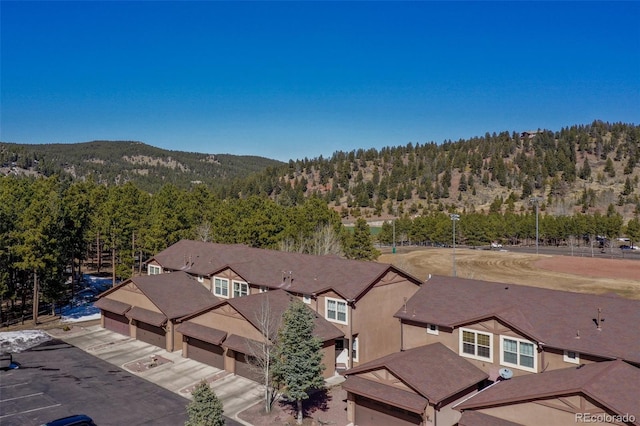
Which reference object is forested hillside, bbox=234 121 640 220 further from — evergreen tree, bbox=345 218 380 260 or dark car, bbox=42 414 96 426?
dark car, bbox=42 414 96 426

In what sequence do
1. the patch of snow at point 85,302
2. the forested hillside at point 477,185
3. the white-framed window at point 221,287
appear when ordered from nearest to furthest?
the white-framed window at point 221,287
the patch of snow at point 85,302
the forested hillside at point 477,185

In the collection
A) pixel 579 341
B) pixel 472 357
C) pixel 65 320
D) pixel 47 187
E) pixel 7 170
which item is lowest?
pixel 65 320

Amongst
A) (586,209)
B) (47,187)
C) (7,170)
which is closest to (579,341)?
(47,187)

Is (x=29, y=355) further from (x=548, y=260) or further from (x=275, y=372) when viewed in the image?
(x=548, y=260)

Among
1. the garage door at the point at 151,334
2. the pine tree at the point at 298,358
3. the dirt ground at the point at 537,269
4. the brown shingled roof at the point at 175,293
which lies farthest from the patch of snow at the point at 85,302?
the dirt ground at the point at 537,269

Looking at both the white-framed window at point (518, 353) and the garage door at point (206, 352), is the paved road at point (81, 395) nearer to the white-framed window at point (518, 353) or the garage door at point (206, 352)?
the garage door at point (206, 352)

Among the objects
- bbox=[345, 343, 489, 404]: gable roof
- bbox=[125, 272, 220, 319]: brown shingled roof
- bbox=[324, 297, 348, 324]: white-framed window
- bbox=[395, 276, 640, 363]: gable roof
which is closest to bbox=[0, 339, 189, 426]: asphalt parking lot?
A: bbox=[125, 272, 220, 319]: brown shingled roof
